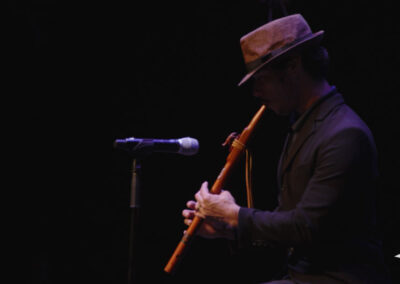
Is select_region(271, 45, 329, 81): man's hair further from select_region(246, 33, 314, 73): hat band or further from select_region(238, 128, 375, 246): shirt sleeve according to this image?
select_region(238, 128, 375, 246): shirt sleeve

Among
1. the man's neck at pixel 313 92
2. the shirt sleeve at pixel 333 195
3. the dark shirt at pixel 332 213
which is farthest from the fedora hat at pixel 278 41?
the shirt sleeve at pixel 333 195

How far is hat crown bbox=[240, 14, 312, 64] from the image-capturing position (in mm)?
1847

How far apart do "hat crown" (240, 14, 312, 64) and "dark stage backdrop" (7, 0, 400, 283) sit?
936mm

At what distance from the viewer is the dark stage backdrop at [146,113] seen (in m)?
2.95

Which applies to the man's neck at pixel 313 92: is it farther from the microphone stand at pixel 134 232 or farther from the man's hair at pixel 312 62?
the microphone stand at pixel 134 232

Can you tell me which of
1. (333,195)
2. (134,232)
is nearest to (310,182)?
(333,195)

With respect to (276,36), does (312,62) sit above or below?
below

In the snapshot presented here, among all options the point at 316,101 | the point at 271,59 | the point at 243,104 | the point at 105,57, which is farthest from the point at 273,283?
the point at 105,57

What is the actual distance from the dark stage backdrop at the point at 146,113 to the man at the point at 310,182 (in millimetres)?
920

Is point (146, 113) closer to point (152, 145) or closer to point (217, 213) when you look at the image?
point (152, 145)

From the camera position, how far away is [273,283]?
5.90ft

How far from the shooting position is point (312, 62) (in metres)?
1.87

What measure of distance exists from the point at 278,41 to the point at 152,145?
0.75m

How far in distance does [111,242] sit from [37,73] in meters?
1.37
